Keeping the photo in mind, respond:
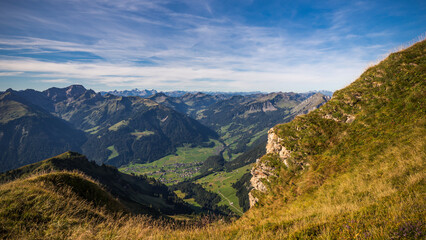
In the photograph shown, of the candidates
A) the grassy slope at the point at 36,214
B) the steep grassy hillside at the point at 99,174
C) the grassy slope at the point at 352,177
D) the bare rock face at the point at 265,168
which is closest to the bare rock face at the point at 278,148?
the bare rock face at the point at 265,168

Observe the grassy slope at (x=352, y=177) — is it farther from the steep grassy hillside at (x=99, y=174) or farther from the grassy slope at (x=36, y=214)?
the steep grassy hillside at (x=99, y=174)

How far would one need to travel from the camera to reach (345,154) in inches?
776

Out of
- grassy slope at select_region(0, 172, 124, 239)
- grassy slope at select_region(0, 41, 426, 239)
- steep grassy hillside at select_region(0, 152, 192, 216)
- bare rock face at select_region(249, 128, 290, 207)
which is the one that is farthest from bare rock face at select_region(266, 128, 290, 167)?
steep grassy hillside at select_region(0, 152, 192, 216)

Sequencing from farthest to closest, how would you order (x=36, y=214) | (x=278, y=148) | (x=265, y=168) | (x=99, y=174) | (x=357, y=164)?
(x=99, y=174) < (x=278, y=148) < (x=265, y=168) < (x=357, y=164) < (x=36, y=214)

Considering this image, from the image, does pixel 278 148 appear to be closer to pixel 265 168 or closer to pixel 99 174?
pixel 265 168

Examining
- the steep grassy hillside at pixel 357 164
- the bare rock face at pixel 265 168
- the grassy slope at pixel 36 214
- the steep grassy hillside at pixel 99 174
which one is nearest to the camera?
the steep grassy hillside at pixel 357 164

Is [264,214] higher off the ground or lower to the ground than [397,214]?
lower

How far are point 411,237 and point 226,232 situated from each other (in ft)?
24.9

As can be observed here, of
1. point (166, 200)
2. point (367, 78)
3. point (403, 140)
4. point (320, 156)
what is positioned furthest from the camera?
point (166, 200)

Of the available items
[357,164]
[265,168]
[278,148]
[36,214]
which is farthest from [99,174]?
[357,164]

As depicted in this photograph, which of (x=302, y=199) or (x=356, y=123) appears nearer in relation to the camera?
(x=302, y=199)

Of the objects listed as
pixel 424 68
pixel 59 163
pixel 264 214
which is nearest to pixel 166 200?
pixel 59 163

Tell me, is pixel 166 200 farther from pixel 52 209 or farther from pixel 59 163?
pixel 52 209

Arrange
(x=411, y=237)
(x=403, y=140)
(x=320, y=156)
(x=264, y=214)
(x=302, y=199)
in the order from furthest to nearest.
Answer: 1. (x=320, y=156)
2. (x=264, y=214)
3. (x=302, y=199)
4. (x=403, y=140)
5. (x=411, y=237)
